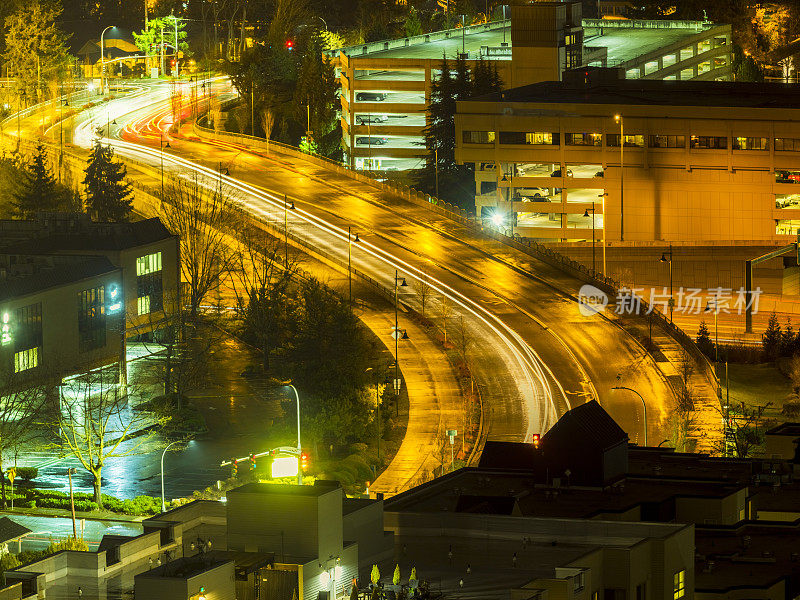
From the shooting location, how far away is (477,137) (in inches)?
5773

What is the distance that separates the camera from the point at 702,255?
132 meters

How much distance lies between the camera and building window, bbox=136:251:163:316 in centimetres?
11250

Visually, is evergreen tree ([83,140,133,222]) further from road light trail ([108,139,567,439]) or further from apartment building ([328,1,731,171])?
apartment building ([328,1,731,171])

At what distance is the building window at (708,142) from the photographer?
141625 mm

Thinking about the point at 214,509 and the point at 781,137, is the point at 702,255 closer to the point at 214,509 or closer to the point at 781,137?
the point at 781,137

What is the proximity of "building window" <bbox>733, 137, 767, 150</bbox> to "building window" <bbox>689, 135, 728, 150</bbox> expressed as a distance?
2.95ft

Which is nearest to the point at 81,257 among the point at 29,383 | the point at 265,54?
the point at 29,383

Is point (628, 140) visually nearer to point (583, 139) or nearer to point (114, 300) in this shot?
point (583, 139)

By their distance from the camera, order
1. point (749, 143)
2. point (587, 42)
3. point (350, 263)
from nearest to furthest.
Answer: point (350, 263) → point (749, 143) → point (587, 42)

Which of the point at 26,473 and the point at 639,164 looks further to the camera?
the point at 639,164

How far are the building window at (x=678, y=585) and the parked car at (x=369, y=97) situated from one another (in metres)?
121

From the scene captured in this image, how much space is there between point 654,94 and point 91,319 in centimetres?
6516

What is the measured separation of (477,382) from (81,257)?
26.2 meters

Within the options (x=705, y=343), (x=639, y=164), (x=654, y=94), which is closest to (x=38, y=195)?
(x=639, y=164)
